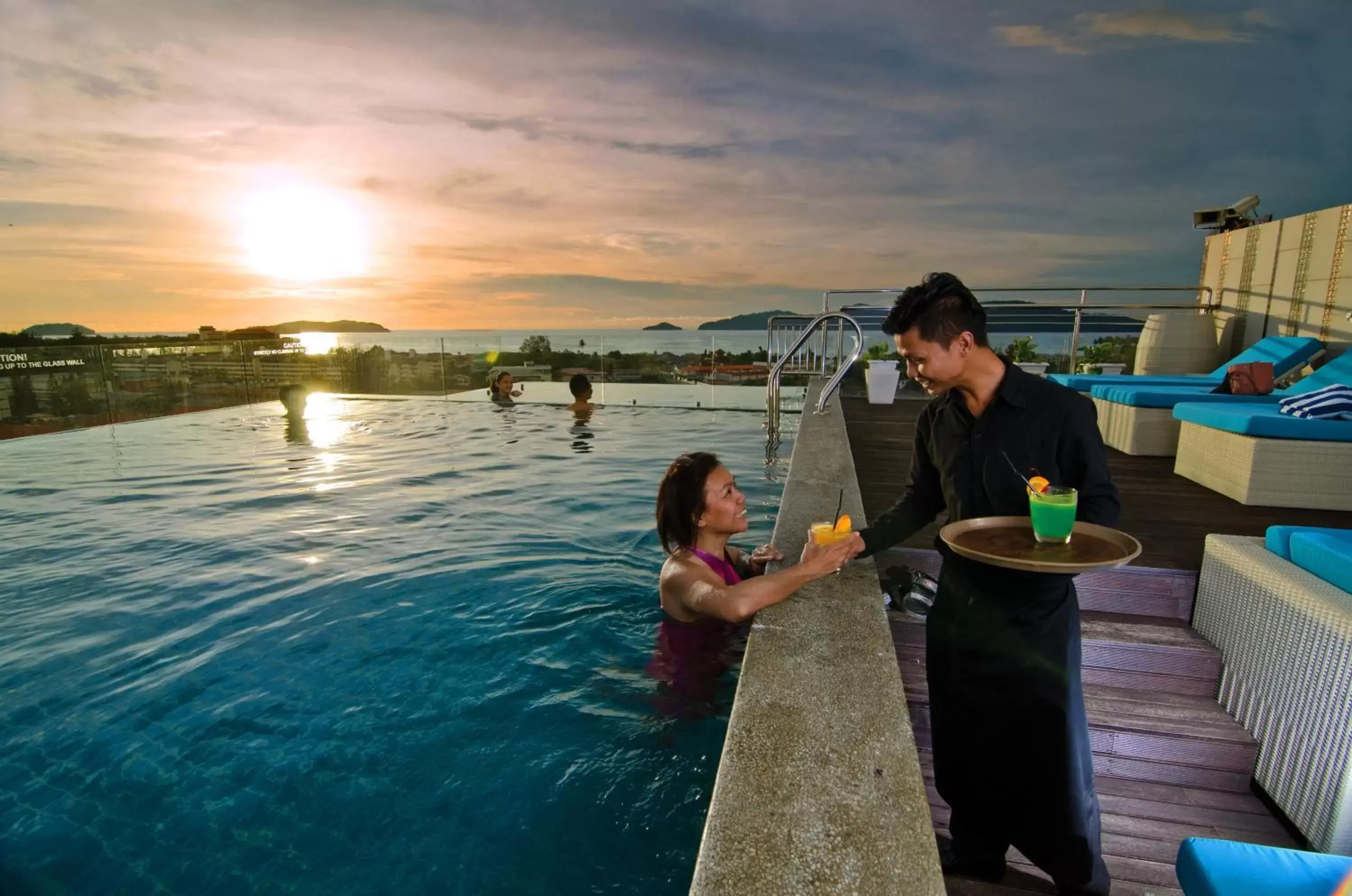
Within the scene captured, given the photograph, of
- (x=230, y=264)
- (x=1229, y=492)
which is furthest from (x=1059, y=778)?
(x=230, y=264)

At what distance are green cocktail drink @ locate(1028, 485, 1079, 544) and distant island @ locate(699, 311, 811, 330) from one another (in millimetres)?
8702

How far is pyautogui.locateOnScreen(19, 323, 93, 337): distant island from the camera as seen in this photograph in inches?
418

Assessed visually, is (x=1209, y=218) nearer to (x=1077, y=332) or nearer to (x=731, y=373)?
(x=1077, y=332)

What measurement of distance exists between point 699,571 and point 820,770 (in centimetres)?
124

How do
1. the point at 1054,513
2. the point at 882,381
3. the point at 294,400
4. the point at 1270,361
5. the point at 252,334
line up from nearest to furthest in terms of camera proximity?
the point at 1054,513
the point at 1270,361
the point at 882,381
the point at 294,400
the point at 252,334

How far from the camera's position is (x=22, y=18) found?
646 centimetres

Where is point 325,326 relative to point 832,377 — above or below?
above

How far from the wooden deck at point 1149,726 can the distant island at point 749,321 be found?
7.71 metres

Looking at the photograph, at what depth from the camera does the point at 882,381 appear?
808 cm

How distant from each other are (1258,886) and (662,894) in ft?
4.67

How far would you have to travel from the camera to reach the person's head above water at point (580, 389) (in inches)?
452

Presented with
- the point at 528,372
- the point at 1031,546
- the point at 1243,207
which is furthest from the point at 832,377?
the point at 528,372

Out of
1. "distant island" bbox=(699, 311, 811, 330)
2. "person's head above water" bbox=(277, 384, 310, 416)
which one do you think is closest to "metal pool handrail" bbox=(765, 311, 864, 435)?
"distant island" bbox=(699, 311, 811, 330)

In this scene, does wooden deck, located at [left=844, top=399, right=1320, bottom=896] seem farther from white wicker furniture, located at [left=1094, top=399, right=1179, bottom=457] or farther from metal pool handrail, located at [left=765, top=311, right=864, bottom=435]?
metal pool handrail, located at [left=765, top=311, right=864, bottom=435]
